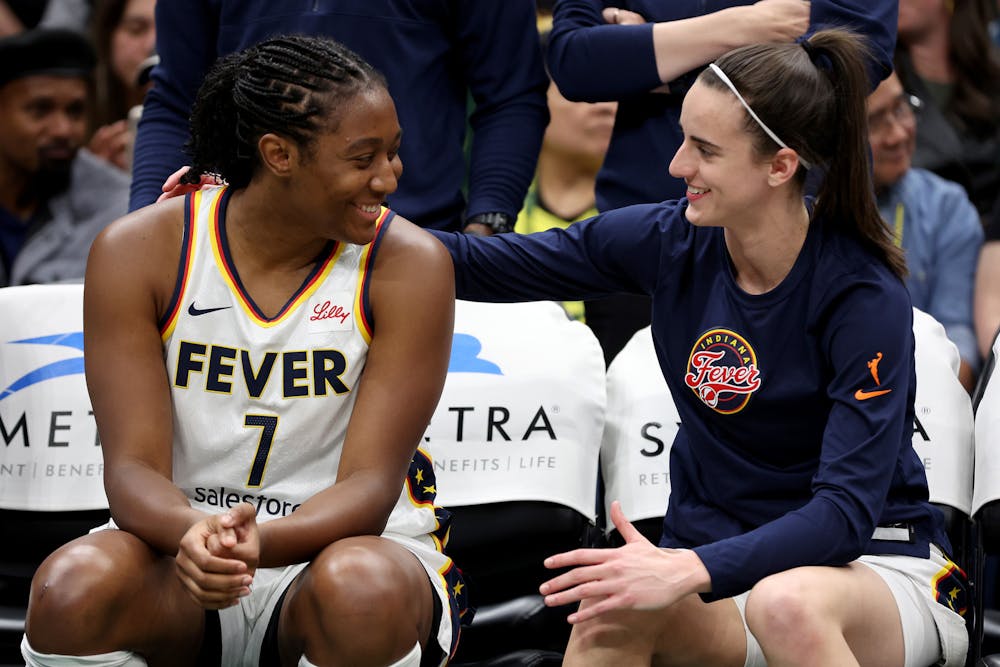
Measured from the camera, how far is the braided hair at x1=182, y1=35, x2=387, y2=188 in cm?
251

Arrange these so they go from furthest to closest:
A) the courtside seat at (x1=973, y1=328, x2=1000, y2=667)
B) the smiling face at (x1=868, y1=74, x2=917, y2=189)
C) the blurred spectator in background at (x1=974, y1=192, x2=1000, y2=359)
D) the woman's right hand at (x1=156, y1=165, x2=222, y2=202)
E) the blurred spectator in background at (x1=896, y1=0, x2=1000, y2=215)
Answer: the blurred spectator in background at (x1=896, y1=0, x2=1000, y2=215) < the smiling face at (x1=868, y1=74, x2=917, y2=189) < the blurred spectator in background at (x1=974, y1=192, x2=1000, y2=359) < the courtside seat at (x1=973, y1=328, x2=1000, y2=667) < the woman's right hand at (x1=156, y1=165, x2=222, y2=202)

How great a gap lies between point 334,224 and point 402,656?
0.74 metres

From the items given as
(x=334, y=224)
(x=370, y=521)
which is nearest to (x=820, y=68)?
(x=334, y=224)

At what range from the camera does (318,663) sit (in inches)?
92.0

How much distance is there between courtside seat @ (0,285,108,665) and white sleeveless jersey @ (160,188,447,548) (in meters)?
0.71

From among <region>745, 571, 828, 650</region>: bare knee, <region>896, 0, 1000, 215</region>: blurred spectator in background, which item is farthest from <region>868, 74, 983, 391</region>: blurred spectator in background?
<region>745, 571, 828, 650</region>: bare knee

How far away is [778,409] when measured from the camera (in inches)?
105

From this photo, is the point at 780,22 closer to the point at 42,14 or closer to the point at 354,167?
the point at 354,167

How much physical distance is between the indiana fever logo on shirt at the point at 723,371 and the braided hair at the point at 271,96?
0.75 metres

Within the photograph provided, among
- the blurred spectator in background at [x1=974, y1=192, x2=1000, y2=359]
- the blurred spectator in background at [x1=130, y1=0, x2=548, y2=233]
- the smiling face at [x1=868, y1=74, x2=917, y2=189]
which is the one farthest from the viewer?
the smiling face at [x1=868, y1=74, x2=917, y2=189]

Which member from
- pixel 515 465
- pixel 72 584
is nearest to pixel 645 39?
pixel 515 465

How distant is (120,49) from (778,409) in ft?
11.5

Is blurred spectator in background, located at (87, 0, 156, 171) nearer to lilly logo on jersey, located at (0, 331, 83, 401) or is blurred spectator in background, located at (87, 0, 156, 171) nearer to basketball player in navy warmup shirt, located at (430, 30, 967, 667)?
lilly logo on jersey, located at (0, 331, 83, 401)

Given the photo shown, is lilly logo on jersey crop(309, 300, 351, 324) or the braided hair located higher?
the braided hair
